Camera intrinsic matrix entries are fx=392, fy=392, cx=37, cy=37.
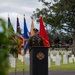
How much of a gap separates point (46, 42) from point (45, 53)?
2.65 meters

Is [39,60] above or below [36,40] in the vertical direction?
below

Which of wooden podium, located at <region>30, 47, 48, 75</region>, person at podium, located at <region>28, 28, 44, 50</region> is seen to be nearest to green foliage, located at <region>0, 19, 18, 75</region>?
wooden podium, located at <region>30, 47, 48, 75</region>

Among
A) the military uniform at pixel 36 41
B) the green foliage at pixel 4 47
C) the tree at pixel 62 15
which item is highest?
the tree at pixel 62 15

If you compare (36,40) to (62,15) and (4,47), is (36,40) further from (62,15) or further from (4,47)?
(62,15)

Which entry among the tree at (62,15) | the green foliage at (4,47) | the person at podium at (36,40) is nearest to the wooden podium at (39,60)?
the person at podium at (36,40)

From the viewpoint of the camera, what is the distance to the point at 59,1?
54062 mm

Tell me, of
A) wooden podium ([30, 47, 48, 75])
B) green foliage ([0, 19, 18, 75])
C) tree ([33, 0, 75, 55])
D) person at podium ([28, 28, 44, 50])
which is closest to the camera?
green foliage ([0, 19, 18, 75])

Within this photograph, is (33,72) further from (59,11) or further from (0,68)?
(59,11)

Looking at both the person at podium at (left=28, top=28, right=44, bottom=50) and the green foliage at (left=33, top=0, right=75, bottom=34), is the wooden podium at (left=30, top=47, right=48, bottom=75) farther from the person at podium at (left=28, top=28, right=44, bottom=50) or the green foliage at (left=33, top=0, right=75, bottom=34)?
the green foliage at (left=33, top=0, right=75, bottom=34)

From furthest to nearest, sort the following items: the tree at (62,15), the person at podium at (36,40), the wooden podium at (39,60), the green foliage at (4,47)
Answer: the tree at (62,15), the person at podium at (36,40), the wooden podium at (39,60), the green foliage at (4,47)

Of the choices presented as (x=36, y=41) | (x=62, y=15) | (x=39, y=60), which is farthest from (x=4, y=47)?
(x=62, y=15)

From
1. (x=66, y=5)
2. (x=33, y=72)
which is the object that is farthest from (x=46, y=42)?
(x=66, y=5)

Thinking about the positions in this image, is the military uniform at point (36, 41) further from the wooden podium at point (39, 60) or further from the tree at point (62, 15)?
the tree at point (62, 15)

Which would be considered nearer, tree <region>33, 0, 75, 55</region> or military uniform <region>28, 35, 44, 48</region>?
military uniform <region>28, 35, 44, 48</region>
